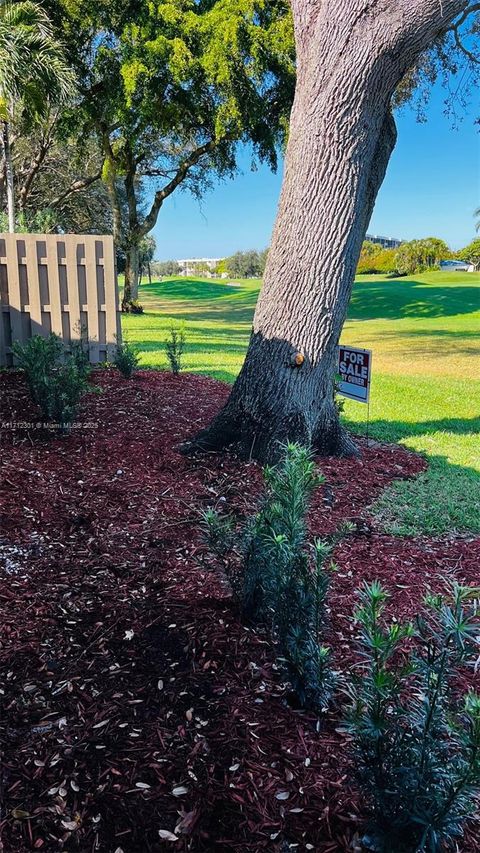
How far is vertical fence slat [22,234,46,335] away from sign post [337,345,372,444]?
156 inches

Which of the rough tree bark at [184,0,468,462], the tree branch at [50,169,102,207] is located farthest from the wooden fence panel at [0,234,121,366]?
Answer: the tree branch at [50,169,102,207]

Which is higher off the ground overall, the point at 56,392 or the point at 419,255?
the point at 419,255

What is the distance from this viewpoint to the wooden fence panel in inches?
279

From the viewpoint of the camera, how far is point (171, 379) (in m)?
7.01

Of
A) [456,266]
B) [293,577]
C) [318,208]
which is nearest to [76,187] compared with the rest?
[318,208]

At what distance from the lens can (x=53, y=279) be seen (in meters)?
7.25

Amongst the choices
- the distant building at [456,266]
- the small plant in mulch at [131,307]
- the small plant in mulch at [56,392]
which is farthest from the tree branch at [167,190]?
the distant building at [456,266]

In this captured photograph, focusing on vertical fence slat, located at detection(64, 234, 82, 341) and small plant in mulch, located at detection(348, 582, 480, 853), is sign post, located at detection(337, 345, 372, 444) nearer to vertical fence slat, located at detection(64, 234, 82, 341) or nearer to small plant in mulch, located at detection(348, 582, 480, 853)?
vertical fence slat, located at detection(64, 234, 82, 341)

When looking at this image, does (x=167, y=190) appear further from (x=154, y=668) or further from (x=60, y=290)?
(x=154, y=668)

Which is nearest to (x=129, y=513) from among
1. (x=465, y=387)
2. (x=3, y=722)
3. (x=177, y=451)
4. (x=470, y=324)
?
(x=177, y=451)

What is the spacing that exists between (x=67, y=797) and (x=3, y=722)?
15.1 inches

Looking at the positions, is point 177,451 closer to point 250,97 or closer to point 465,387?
point 465,387

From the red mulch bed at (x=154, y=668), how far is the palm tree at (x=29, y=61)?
15160 millimetres

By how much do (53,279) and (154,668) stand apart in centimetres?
617
